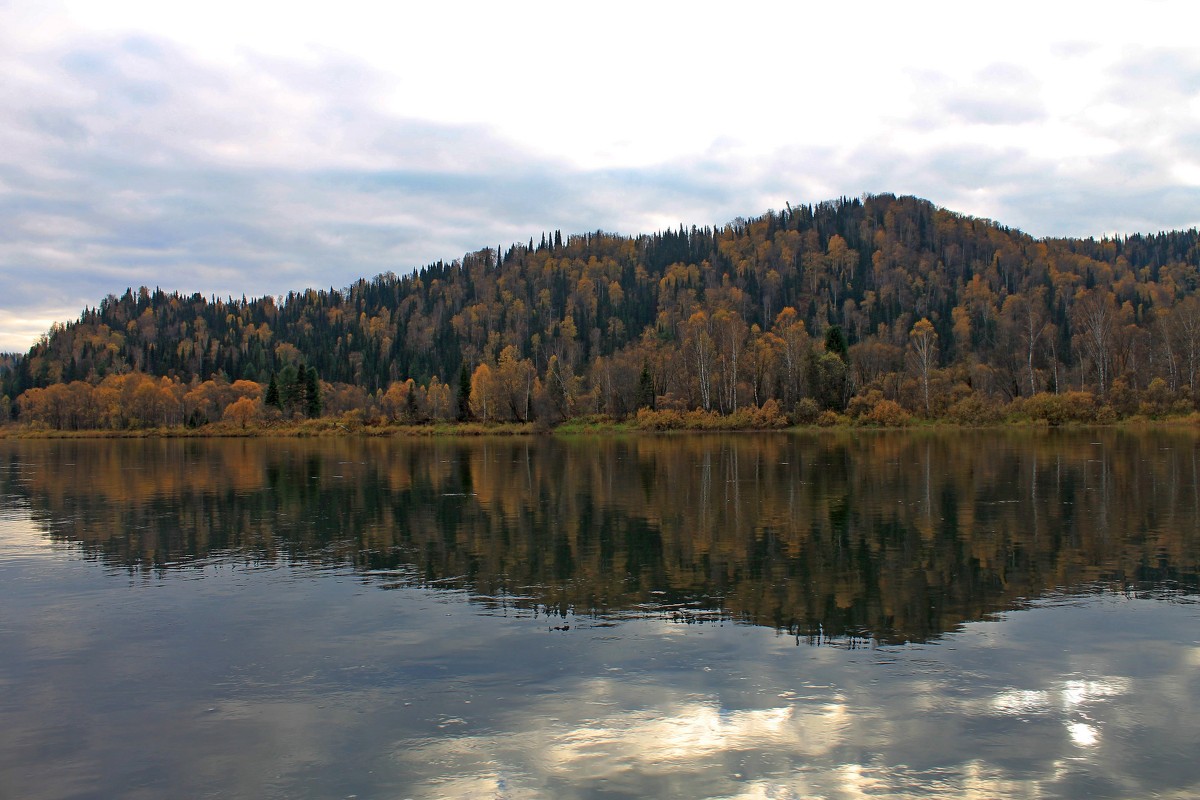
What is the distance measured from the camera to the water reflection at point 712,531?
15.1m

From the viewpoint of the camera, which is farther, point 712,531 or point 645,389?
point 645,389

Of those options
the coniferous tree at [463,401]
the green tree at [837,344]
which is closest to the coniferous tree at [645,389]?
the green tree at [837,344]

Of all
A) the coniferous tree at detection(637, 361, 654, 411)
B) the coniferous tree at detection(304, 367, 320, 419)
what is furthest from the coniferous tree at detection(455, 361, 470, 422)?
the coniferous tree at detection(637, 361, 654, 411)

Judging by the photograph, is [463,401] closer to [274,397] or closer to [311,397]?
[311,397]

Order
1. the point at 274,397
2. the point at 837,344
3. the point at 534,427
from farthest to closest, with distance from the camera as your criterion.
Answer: the point at 274,397 → the point at 534,427 → the point at 837,344

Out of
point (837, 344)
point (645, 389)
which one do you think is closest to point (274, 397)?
point (645, 389)

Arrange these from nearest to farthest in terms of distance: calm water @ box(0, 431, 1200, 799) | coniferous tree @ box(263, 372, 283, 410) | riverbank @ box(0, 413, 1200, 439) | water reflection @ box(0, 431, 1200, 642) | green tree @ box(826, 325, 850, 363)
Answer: calm water @ box(0, 431, 1200, 799), water reflection @ box(0, 431, 1200, 642), riverbank @ box(0, 413, 1200, 439), green tree @ box(826, 325, 850, 363), coniferous tree @ box(263, 372, 283, 410)

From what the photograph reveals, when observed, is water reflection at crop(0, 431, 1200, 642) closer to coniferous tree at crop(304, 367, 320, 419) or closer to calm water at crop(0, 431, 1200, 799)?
calm water at crop(0, 431, 1200, 799)

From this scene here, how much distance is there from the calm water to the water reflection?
0.46 feet

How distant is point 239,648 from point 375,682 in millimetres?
3139

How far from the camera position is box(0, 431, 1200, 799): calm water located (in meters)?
8.30

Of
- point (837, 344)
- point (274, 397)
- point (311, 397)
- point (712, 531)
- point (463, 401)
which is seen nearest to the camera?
point (712, 531)

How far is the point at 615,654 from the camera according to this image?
38.7 feet

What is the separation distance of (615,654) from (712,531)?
10.8 meters
